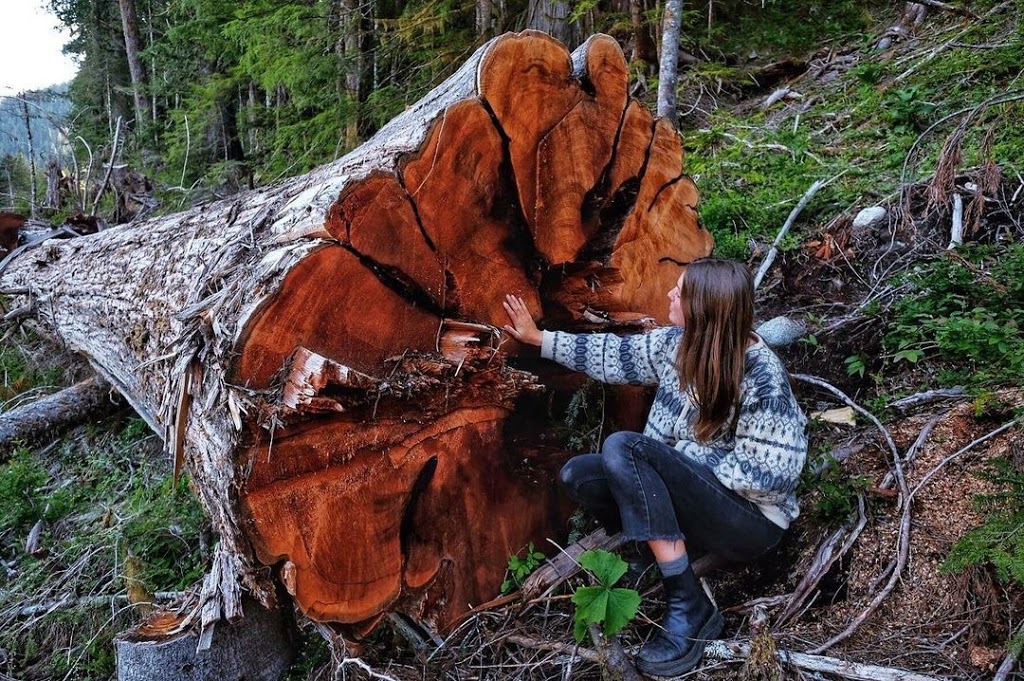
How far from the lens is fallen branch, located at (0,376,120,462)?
4.02 m

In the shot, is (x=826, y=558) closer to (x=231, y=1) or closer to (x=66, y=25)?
(x=231, y=1)

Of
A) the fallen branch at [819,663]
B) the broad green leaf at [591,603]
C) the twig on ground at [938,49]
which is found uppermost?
the twig on ground at [938,49]

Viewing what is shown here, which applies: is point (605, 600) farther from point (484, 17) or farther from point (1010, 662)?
point (484, 17)

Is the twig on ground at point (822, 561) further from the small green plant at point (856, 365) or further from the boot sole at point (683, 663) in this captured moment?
the small green plant at point (856, 365)

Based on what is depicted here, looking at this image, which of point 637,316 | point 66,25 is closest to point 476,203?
point 637,316

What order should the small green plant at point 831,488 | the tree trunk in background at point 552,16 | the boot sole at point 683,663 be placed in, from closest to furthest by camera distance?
the boot sole at point 683,663
the small green plant at point 831,488
the tree trunk in background at point 552,16

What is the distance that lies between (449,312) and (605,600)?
96 centimetres

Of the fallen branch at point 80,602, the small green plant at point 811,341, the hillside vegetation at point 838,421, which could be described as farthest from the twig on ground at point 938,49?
the fallen branch at point 80,602

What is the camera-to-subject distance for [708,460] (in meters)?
2.04

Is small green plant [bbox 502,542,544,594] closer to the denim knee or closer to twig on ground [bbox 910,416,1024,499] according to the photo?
the denim knee

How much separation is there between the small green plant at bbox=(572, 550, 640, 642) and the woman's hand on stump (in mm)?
735

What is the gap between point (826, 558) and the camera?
2.04m

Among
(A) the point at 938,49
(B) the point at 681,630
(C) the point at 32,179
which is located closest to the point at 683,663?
(B) the point at 681,630

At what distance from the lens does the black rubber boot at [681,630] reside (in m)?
1.86
